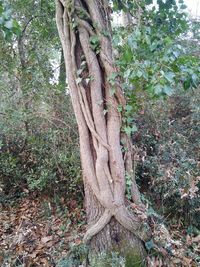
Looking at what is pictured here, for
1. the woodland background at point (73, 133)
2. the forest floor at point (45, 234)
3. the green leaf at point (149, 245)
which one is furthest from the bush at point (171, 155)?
the green leaf at point (149, 245)

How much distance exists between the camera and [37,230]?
3.09 m

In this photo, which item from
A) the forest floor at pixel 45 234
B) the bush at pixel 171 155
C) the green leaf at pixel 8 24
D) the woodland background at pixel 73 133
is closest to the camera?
the green leaf at pixel 8 24

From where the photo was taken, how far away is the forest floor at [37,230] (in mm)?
2596

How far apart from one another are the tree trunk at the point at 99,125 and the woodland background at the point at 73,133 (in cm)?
11

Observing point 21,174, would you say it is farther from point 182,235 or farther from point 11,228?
point 182,235

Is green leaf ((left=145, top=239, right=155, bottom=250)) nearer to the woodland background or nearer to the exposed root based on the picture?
the woodland background

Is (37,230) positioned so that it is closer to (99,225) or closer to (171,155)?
(99,225)

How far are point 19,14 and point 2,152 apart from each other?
80.5 inches

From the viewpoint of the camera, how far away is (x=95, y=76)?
2521 mm

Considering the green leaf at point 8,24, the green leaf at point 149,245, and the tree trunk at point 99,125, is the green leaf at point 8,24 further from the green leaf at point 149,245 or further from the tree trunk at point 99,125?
the green leaf at point 149,245

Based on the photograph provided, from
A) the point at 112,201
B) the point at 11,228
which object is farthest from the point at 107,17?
the point at 11,228

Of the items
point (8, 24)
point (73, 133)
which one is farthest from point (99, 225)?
point (8, 24)

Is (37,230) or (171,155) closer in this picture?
(37,230)

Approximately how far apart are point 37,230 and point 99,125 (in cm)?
147
